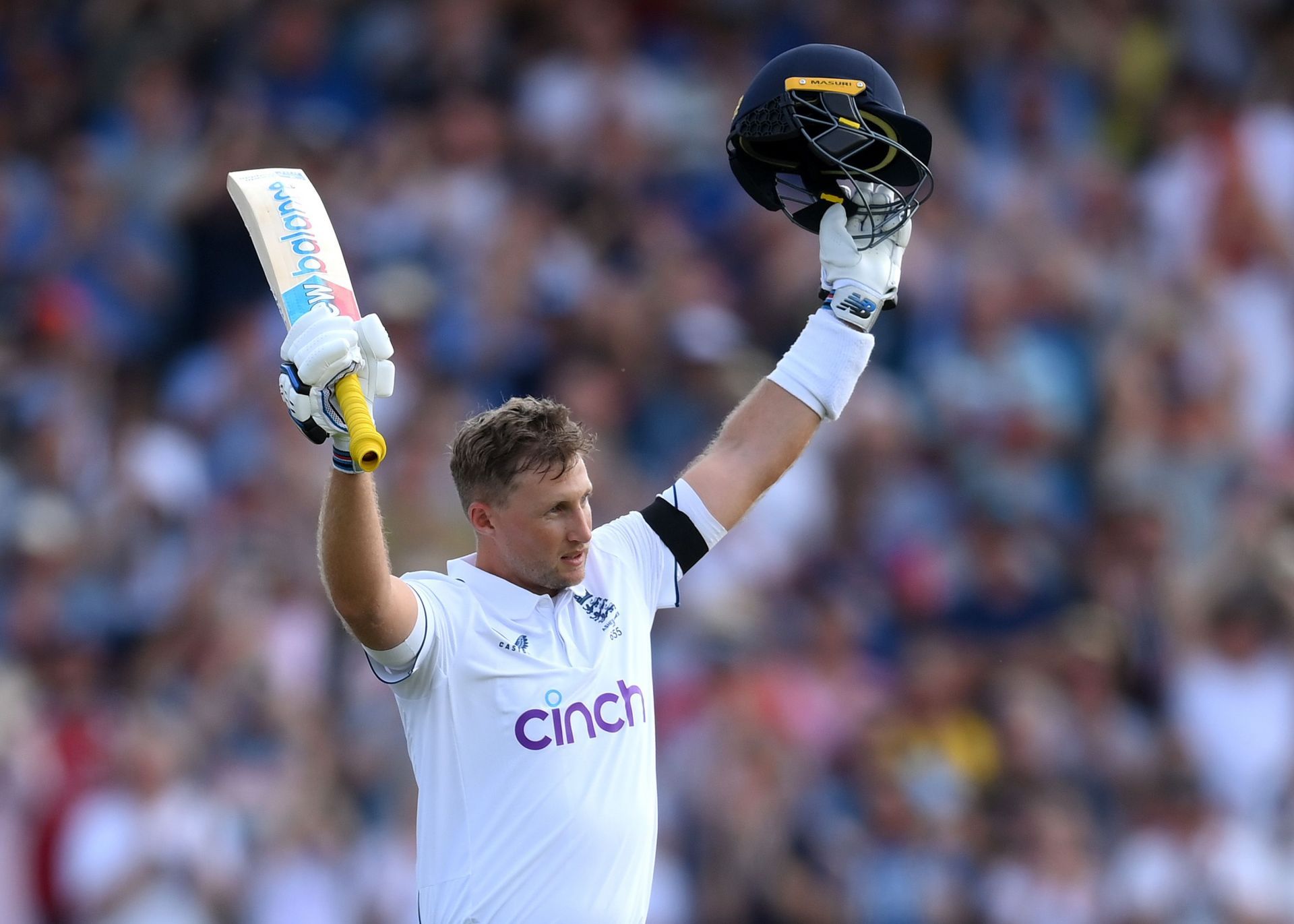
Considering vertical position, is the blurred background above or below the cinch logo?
above

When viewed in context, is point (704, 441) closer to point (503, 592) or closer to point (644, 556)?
point (644, 556)

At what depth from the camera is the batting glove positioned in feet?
13.0

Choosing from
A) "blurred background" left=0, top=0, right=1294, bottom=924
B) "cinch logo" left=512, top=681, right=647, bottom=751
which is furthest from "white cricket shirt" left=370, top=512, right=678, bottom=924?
"blurred background" left=0, top=0, right=1294, bottom=924

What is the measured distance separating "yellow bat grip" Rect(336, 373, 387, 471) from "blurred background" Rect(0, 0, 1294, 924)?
4498 mm

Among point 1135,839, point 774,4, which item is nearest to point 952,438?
point 1135,839

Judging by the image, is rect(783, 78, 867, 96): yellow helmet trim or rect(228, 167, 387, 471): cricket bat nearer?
rect(228, 167, 387, 471): cricket bat

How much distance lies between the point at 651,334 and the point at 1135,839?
11.2ft

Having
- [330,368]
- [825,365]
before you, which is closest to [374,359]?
[330,368]

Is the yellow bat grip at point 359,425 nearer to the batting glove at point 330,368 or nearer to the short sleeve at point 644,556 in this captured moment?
the batting glove at point 330,368

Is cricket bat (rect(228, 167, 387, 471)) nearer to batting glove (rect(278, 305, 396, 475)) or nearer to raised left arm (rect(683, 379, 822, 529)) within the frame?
batting glove (rect(278, 305, 396, 475))

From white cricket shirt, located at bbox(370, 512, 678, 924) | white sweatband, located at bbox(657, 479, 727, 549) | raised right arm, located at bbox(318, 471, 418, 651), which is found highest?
white sweatband, located at bbox(657, 479, 727, 549)

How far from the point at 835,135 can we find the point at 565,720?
1683mm

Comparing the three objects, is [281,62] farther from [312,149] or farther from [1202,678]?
[1202,678]

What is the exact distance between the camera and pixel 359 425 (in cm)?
390
